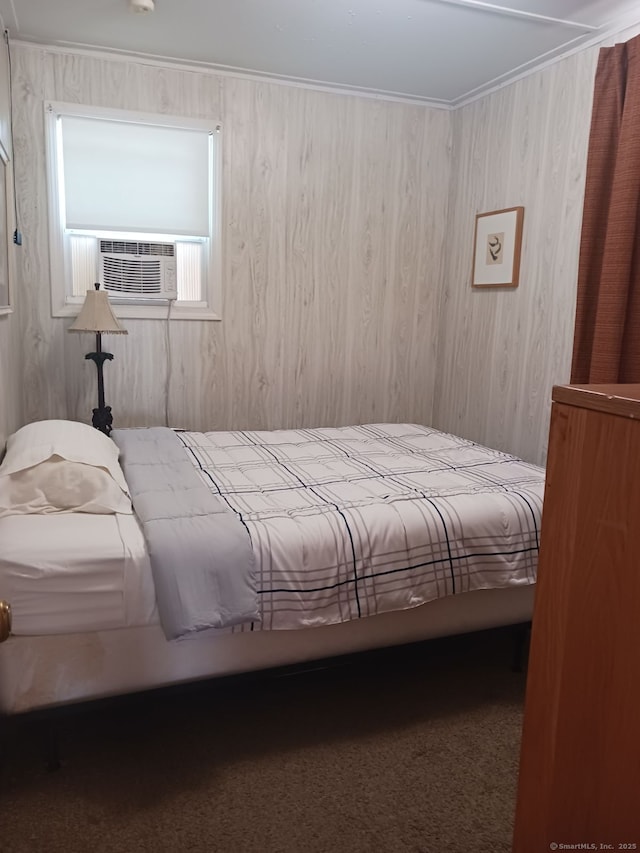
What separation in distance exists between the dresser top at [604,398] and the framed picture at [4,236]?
2.28 meters

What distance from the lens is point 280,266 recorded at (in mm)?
3840

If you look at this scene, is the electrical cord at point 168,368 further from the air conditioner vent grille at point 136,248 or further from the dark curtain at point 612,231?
the dark curtain at point 612,231

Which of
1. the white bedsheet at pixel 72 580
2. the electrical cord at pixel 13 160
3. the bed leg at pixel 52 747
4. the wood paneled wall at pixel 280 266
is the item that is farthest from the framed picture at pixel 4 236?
the bed leg at pixel 52 747

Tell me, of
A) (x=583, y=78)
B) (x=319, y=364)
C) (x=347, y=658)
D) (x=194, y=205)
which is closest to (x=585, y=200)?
(x=583, y=78)

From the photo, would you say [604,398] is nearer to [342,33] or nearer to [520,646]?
[520,646]

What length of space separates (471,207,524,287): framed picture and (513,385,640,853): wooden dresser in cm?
283

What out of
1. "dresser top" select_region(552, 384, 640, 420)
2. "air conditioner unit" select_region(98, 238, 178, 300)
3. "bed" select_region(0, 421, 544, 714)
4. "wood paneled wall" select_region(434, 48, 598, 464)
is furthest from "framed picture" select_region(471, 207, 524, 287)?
"dresser top" select_region(552, 384, 640, 420)

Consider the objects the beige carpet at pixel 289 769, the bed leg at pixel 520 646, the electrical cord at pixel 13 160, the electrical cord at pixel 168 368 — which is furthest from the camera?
the electrical cord at pixel 168 368

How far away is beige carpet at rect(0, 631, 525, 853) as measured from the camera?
1622mm

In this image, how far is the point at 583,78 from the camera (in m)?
3.04

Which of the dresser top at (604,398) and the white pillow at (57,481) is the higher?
the dresser top at (604,398)

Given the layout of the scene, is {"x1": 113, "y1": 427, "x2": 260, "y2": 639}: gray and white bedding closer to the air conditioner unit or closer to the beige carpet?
the beige carpet

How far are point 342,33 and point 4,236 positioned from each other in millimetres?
1811

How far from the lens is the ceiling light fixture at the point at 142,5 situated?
2691mm
